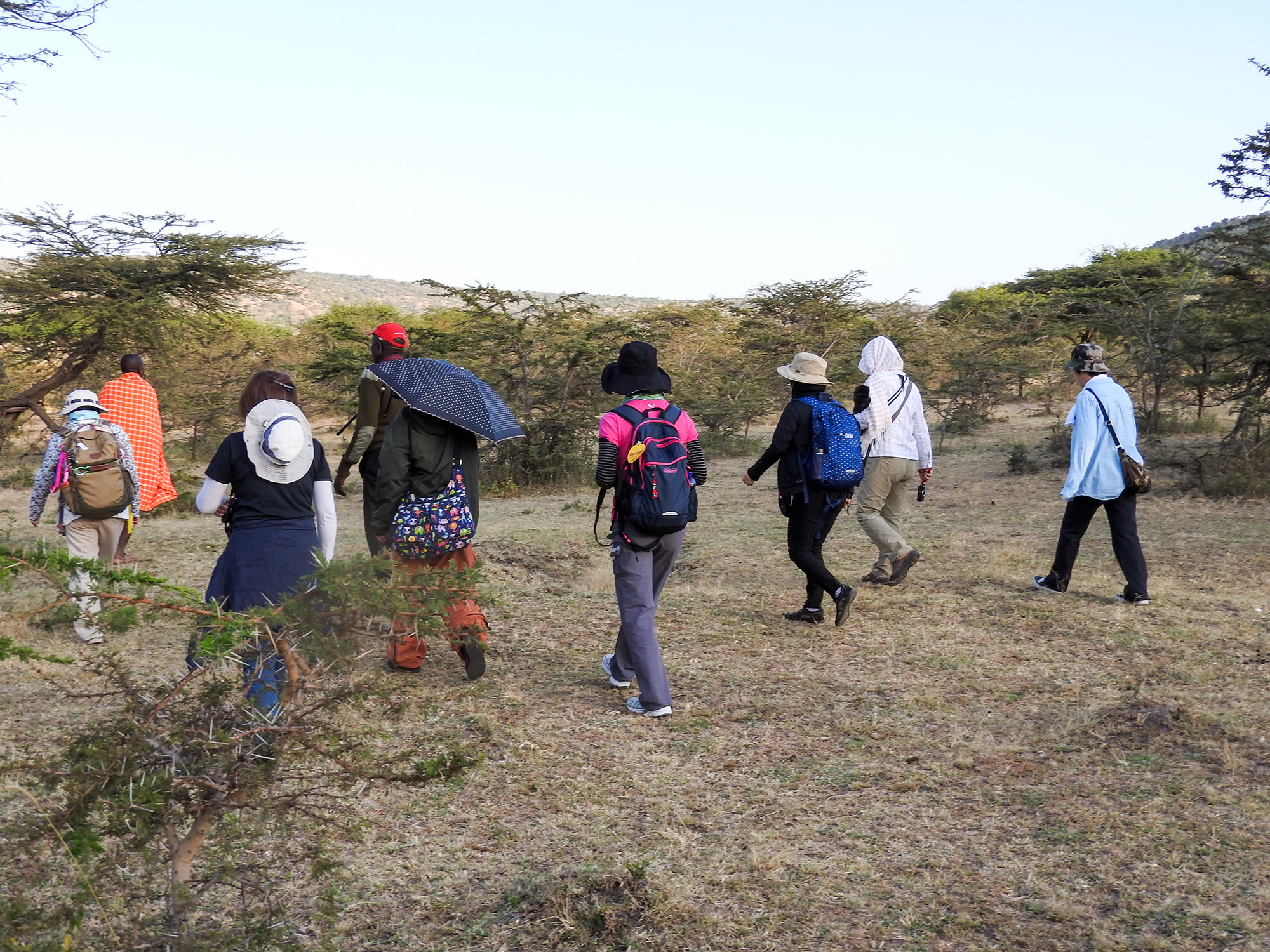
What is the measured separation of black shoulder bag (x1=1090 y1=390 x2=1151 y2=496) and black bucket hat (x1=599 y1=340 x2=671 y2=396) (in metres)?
3.50

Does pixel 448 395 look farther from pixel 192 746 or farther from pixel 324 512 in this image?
pixel 192 746

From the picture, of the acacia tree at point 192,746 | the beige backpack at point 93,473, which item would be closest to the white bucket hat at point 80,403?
the beige backpack at point 93,473

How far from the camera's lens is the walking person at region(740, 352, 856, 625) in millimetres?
6141

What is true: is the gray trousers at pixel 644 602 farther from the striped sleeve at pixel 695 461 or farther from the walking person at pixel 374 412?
the walking person at pixel 374 412

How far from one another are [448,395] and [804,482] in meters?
2.26

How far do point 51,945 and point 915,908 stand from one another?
7.69ft

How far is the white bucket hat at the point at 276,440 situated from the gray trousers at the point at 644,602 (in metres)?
1.45

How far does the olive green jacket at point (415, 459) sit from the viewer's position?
196 inches

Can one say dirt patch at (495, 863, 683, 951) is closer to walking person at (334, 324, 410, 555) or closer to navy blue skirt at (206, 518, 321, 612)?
navy blue skirt at (206, 518, 321, 612)

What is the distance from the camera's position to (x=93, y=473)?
20.1 feet

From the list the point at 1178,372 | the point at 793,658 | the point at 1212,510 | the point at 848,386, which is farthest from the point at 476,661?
the point at 848,386

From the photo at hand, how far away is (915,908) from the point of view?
3207 millimetres

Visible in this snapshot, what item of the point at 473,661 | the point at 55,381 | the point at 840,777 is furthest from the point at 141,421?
the point at 840,777

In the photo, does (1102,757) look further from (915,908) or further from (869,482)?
(869,482)
